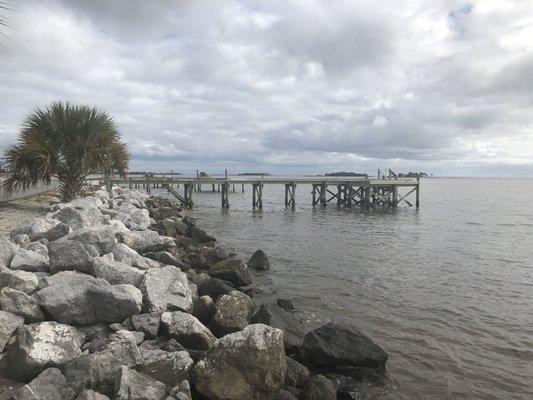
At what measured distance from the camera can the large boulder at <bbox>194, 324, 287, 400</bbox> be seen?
5.17 meters

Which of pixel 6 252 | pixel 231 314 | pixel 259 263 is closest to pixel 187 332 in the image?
pixel 231 314

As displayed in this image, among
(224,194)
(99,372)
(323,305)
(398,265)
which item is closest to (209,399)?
(99,372)

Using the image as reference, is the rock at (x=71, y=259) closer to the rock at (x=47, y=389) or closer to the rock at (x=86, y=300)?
the rock at (x=86, y=300)

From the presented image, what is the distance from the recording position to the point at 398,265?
51.3 ft

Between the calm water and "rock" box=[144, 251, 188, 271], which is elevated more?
"rock" box=[144, 251, 188, 271]

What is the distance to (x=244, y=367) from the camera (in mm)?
5328

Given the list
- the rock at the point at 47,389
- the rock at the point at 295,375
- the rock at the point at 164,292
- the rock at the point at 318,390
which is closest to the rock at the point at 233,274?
the rock at the point at 164,292

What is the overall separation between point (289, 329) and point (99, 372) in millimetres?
3491

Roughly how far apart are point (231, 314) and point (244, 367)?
208cm

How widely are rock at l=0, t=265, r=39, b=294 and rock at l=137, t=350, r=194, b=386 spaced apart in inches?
96.9

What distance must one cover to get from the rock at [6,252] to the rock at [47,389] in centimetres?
367

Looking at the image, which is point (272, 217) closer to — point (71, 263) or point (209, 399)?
point (71, 263)

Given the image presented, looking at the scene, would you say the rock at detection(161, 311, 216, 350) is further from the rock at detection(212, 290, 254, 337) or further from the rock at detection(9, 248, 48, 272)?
the rock at detection(9, 248, 48, 272)

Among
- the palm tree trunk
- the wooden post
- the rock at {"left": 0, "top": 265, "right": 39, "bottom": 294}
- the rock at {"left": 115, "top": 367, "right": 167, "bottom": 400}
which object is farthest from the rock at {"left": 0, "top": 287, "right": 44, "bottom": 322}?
the wooden post
